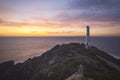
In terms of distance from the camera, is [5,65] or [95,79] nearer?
[95,79]

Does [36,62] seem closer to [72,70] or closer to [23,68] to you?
[23,68]

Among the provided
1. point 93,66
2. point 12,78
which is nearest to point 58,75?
point 93,66

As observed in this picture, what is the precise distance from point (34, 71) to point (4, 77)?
9411 mm

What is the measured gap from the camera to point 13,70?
158 feet

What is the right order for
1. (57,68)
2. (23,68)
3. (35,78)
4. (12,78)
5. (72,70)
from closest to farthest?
(72,70), (57,68), (35,78), (12,78), (23,68)

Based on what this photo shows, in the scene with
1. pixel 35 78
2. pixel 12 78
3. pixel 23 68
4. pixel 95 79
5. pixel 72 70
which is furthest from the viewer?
pixel 23 68

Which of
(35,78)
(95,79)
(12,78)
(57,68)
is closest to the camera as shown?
(95,79)

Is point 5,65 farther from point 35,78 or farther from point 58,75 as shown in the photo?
point 58,75

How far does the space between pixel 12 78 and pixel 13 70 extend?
16.3 ft

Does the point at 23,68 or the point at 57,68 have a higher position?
the point at 57,68

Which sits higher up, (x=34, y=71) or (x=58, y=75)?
(x=58, y=75)

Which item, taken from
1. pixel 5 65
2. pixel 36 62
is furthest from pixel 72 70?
pixel 5 65

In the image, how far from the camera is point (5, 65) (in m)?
50.1

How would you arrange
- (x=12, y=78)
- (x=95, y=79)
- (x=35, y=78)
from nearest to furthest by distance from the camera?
(x=95, y=79) → (x=35, y=78) → (x=12, y=78)
